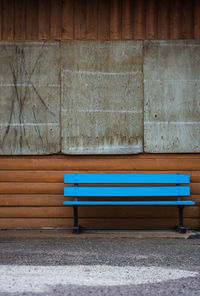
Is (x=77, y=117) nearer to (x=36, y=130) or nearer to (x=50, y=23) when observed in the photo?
(x=36, y=130)

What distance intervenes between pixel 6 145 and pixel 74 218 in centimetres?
155

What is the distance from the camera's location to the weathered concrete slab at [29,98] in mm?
6645

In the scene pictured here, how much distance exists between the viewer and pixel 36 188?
6.63 m

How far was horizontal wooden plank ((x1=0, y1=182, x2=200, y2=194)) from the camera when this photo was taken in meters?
6.62

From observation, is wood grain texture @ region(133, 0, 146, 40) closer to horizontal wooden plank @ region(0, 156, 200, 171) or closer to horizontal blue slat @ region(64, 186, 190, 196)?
horizontal wooden plank @ region(0, 156, 200, 171)

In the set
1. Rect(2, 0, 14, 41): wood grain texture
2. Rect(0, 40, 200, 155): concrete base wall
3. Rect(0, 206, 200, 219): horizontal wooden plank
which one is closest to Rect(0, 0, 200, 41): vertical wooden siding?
Rect(0, 40, 200, 155): concrete base wall

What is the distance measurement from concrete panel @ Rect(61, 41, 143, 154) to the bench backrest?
45cm

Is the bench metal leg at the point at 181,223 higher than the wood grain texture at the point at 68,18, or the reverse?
the wood grain texture at the point at 68,18

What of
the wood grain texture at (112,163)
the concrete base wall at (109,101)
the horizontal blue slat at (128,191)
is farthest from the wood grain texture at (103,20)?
the horizontal blue slat at (128,191)

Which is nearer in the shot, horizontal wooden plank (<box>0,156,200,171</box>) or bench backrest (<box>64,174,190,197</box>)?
bench backrest (<box>64,174,190,197</box>)

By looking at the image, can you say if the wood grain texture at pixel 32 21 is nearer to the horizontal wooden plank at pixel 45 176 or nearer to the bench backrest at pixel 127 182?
the horizontal wooden plank at pixel 45 176

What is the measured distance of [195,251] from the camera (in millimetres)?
5227

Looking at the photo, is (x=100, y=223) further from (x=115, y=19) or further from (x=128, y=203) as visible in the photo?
(x=115, y=19)

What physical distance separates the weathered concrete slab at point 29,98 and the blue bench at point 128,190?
0.76 metres
